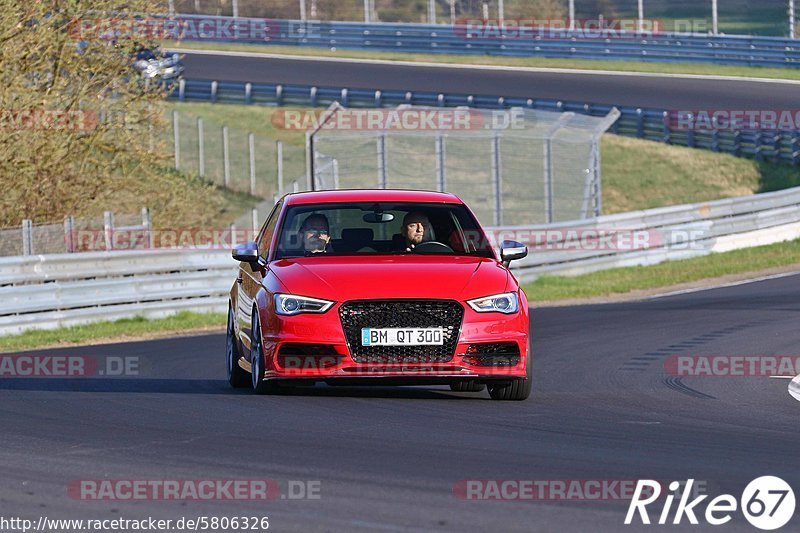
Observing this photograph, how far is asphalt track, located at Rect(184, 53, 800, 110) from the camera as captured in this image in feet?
131

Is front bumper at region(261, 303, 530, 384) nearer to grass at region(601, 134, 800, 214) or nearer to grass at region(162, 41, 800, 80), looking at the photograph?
grass at region(601, 134, 800, 214)

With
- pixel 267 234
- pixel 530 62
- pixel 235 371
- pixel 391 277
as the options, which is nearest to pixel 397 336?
pixel 391 277

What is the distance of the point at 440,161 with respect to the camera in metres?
26.9

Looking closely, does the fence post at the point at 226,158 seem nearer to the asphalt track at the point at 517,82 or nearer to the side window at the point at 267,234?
the asphalt track at the point at 517,82

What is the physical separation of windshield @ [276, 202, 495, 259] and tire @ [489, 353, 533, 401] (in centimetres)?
98

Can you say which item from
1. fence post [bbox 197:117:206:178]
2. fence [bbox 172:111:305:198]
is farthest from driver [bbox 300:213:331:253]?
fence post [bbox 197:117:206:178]

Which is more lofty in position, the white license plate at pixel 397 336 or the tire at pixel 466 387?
the white license plate at pixel 397 336

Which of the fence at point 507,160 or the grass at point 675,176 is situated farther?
the grass at point 675,176

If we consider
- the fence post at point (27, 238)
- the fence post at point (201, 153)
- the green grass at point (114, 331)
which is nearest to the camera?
the green grass at point (114, 331)

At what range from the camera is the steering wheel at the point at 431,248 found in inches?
440

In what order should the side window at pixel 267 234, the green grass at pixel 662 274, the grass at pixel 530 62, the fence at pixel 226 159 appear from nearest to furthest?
the side window at pixel 267 234
the green grass at pixel 662 274
the fence at pixel 226 159
the grass at pixel 530 62

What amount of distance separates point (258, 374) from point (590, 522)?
486cm

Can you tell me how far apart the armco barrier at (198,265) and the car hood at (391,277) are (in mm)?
9101

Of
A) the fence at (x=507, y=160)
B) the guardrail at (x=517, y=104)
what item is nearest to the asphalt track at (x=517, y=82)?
the guardrail at (x=517, y=104)
